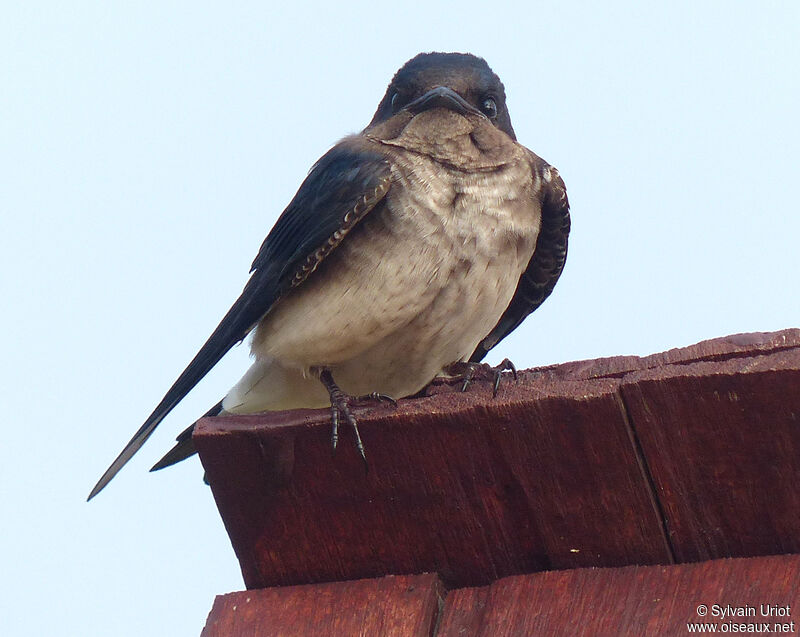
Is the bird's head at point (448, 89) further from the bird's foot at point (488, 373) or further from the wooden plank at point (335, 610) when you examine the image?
the wooden plank at point (335, 610)

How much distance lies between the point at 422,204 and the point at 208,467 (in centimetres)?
143

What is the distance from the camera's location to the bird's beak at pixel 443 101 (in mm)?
4062

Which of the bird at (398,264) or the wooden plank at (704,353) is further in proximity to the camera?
the bird at (398,264)

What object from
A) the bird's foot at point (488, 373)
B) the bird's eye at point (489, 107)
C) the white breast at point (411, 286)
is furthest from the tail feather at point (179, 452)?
the bird's eye at point (489, 107)

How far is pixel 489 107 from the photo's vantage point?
4266mm

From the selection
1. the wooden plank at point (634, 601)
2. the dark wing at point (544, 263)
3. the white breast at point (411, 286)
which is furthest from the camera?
the dark wing at point (544, 263)

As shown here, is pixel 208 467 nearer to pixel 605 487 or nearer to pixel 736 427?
pixel 605 487

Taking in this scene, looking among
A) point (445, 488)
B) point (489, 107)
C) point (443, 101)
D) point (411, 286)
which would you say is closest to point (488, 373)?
point (411, 286)

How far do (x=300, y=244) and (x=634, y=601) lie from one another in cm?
195

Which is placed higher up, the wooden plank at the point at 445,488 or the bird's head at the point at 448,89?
the bird's head at the point at 448,89

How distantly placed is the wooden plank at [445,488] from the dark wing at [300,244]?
3.72 feet

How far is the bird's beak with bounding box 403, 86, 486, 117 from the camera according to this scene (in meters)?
4.06

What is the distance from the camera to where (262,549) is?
8.02 ft

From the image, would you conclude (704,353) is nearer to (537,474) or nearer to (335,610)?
(537,474)
